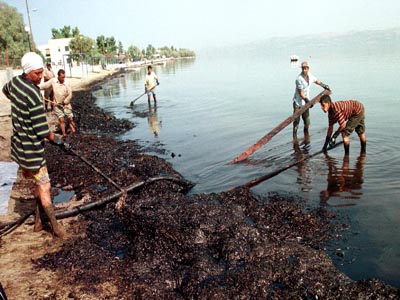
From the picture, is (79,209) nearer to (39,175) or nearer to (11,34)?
(39,175)

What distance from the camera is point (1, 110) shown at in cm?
1534

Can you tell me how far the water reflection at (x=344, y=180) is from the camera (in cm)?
599

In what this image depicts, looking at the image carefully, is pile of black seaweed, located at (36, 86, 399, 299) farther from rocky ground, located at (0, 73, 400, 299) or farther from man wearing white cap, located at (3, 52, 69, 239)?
man wearing white cap, located at (3, 52, 69, 239)

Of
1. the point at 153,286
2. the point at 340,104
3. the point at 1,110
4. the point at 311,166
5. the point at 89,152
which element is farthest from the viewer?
the point at 1,110

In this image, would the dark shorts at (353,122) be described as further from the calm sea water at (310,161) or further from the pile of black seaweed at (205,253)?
the pile of black seaweed at (205,253)

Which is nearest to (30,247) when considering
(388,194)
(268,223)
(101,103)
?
(268,223)

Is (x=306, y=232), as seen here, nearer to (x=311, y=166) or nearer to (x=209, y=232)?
(x=209, y=232)

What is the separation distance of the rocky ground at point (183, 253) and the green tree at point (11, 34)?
150ft

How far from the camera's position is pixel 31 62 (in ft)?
12.8

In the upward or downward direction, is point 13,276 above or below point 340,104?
below

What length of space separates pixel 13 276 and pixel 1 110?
14033 mm

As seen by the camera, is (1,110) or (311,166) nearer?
(311,166)

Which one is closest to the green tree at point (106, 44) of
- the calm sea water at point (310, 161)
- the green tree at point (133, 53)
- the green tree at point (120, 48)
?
the green tree at point (120, 48)

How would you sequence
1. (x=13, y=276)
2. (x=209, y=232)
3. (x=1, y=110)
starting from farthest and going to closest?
1. (x=1, y=110)
2. (x=209, y=232)
3. (x=13, y=276)
